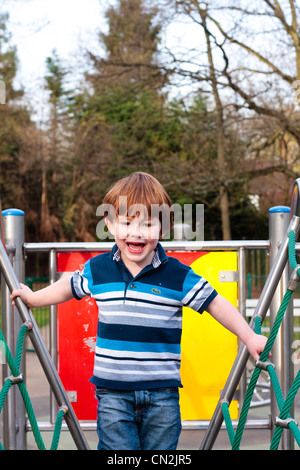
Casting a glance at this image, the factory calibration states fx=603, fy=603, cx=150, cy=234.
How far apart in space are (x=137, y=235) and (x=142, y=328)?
302 mm

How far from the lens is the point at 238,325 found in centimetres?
194

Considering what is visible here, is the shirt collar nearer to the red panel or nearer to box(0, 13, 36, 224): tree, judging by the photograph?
the red panel

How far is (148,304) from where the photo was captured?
6.46 feet

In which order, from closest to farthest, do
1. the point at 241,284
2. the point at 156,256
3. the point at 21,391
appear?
the point at 21,391 → the point at 156,256 → the point at 241,284

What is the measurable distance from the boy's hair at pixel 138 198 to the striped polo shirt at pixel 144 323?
0.60ft

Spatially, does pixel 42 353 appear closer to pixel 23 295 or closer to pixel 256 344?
pixel 23 295

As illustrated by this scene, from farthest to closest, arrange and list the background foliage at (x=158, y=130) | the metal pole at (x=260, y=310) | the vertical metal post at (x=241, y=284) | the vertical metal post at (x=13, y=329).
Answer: the background foliage at (x=158, y=130), the vertical metal post at (x=241, y=284), the vertical metal post at (x=13, y=329), the metal pole at (x=260, y=310)

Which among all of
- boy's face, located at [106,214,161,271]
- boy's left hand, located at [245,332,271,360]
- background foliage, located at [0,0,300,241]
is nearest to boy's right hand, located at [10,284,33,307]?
boy's face, located at [106,214,161,271]

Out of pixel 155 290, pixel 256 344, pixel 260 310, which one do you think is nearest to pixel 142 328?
pixel 155 290

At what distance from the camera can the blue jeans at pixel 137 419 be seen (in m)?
1.94

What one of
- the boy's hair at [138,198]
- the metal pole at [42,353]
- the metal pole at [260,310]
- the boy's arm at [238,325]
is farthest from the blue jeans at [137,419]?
the boy's hair at [138,198]

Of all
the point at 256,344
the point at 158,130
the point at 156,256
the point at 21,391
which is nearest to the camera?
the point at 21,391

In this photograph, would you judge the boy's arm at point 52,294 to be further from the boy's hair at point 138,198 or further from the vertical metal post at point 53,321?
the vertical metal post at point 53,321

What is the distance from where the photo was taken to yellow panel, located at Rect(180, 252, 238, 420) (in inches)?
123
